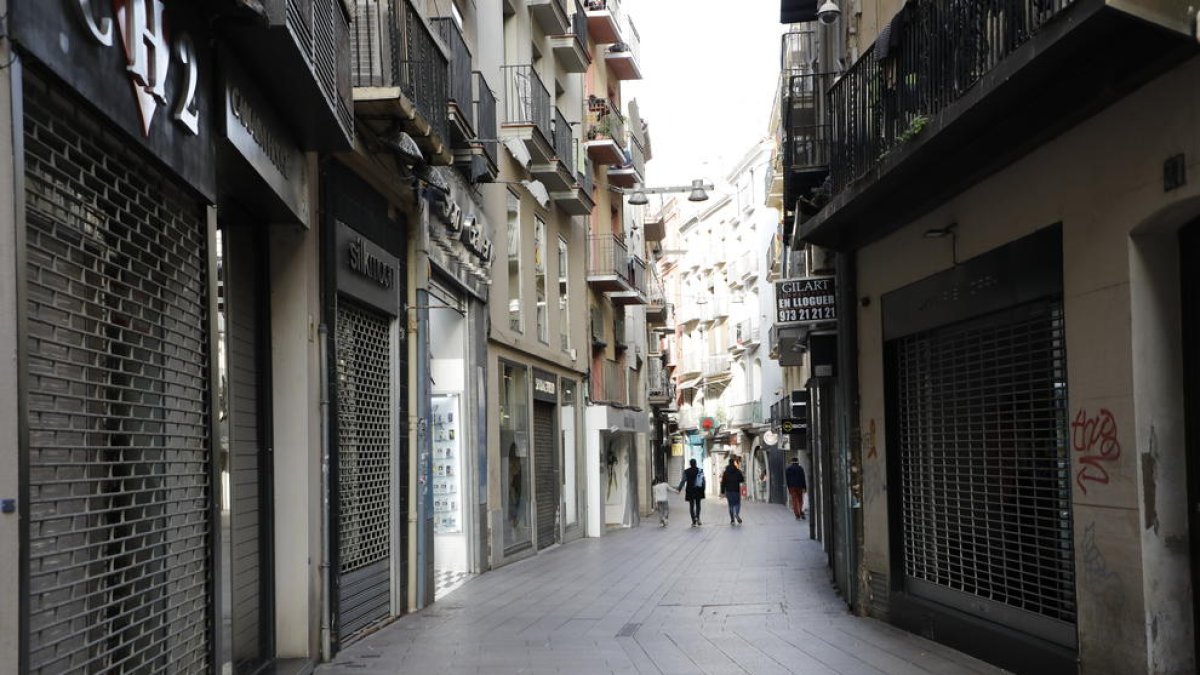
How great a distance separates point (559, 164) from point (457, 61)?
9.07 meters

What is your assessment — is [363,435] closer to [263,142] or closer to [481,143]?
[263,142]

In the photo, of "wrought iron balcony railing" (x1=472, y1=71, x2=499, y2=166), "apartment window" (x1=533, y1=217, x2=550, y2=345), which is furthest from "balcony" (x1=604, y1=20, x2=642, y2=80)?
"wrought iron balcony railing" (x1=472, y1=71, x2=499, y2=166)

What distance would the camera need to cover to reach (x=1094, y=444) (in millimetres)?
8789

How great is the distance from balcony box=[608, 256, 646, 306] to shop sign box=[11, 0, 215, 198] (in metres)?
29.1

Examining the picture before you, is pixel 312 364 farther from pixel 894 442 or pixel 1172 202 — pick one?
pixel 1172 202

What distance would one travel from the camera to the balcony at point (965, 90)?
7.89 metres

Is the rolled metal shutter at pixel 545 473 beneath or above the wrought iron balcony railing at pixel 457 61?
beneath

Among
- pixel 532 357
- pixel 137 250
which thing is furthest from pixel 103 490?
pixel 532 357

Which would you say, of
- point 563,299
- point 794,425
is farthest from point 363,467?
point 794,425

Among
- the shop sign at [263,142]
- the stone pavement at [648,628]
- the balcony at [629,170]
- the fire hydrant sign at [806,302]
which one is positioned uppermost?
the balcony at [629,170]

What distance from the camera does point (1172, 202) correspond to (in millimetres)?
7754

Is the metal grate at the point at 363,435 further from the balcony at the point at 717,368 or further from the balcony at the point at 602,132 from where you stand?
the balcony at the point at 717,368

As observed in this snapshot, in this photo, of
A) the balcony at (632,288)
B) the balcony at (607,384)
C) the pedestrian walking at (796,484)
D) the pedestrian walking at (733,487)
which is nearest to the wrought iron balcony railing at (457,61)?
the balcony at (607,384)

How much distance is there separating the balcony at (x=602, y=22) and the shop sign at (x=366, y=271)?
21.1m
